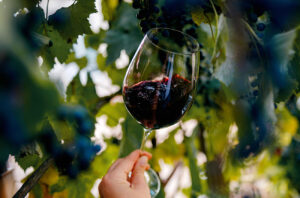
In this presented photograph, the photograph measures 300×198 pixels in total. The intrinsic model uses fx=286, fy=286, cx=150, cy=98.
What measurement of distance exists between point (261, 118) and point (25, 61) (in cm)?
68

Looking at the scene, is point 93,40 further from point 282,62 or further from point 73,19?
point 282,62

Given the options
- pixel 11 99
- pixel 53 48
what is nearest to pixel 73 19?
pixel 53 48

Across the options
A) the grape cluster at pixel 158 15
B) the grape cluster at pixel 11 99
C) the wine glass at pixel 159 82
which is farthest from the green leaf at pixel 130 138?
the grape cluster at pixel 11 99

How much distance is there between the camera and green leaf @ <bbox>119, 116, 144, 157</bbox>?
33.8 inches

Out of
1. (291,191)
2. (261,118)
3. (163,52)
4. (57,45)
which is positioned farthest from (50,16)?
(291,191)

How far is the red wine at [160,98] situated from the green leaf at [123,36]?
0.13 m

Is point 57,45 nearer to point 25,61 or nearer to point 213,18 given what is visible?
point 213,18

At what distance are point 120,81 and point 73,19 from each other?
479mm

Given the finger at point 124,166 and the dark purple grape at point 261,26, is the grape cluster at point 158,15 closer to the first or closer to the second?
the dark purple grape at point 261,26

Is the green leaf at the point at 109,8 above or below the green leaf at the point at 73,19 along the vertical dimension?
below

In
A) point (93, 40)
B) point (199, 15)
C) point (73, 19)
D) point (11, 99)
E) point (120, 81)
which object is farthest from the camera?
point (93, 40)

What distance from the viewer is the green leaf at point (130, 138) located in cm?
86

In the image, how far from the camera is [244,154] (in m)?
1.02

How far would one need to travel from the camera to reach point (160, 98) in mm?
614
